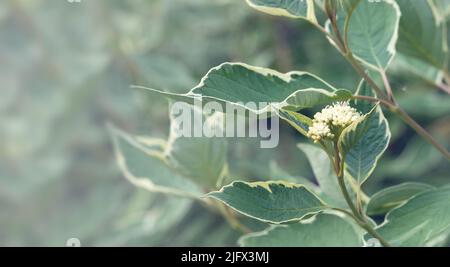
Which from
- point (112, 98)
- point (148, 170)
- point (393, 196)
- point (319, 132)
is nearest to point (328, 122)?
point (319, 132)

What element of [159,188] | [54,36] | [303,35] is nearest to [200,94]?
[159,188]

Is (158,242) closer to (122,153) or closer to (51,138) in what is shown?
(122,153)

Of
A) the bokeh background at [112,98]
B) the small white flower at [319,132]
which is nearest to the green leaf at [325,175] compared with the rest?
the small white flower at [319,132]

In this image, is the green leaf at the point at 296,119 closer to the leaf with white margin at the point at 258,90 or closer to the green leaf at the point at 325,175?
the leaf with white margin at the point at 258,90

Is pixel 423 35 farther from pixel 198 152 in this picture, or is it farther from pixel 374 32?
pixel 198 152

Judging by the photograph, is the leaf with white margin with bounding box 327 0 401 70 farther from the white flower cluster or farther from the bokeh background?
the bokeh background
